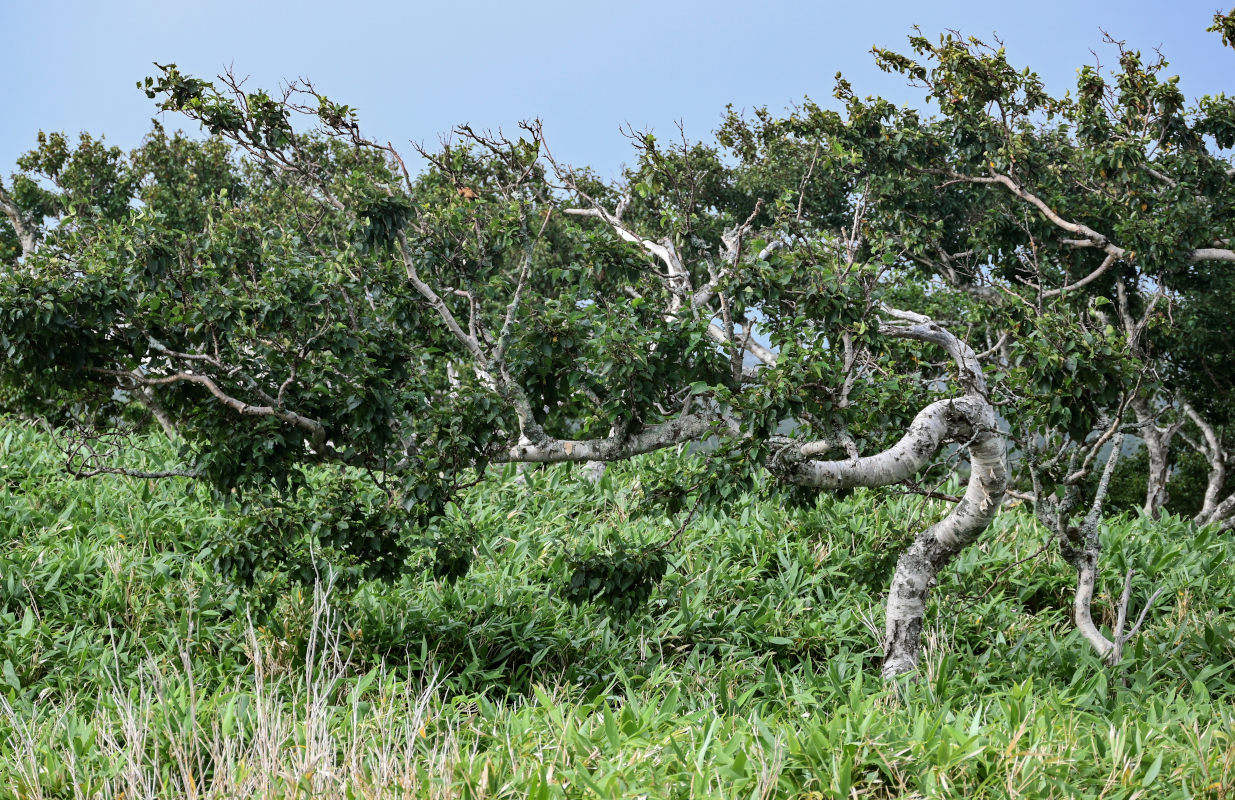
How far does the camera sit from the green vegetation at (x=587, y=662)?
→ 3760mm

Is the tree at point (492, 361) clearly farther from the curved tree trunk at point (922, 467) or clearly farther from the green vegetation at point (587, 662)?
the green vegetation at point (587, 662)

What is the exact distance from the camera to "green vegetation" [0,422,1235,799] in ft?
12.3

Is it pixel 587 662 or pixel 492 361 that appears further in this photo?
pixel 587 662

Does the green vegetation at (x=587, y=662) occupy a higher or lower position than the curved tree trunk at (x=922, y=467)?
lower

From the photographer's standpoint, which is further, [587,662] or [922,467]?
[587,662]

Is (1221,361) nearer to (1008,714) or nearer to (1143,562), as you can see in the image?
(1143,562)

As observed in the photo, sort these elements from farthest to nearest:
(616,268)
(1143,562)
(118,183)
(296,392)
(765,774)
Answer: (118,183), (1143,562), (616,268), (296,392), (765,774)

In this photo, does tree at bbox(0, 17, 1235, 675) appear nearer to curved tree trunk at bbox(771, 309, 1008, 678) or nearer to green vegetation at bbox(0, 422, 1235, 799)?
curved tree trunk at bbox(771, 309, 1008, 678)

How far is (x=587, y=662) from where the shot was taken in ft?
22.3

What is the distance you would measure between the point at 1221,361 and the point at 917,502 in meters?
5.15

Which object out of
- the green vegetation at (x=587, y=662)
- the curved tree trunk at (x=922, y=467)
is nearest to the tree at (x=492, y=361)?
the curved tree trunk at (x=922, y=467)

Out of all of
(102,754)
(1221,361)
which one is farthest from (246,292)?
(1221,361)

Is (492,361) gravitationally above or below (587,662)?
above

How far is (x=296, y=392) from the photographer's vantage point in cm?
549
